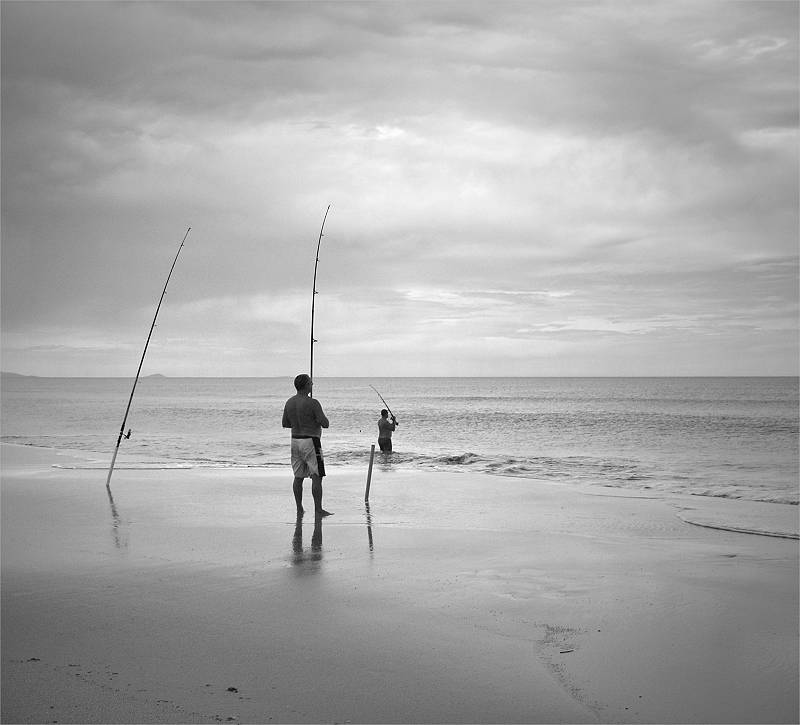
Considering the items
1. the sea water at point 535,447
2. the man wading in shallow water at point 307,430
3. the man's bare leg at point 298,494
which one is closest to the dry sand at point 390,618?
the man's bare leg at point 298,494

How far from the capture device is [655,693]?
3.99 metres

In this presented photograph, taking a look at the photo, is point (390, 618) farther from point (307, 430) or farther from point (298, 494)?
point (298, 494)

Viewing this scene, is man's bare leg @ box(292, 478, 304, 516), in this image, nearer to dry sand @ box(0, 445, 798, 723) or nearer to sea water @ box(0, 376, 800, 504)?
dry sand @ box(0, 445, 798, 723)

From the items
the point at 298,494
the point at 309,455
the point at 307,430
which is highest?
the point at 307,430

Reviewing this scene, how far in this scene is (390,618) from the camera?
506 cm

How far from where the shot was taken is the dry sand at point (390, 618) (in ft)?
12.5

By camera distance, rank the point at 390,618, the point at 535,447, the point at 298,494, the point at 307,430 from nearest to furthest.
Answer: the point at 390,618, the point at 307,430, the point at 298,494, the point at 535,447

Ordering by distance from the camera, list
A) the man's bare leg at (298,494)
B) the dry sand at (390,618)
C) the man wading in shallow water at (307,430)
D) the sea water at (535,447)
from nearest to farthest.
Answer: the dry sand at (390,618) < the man wading in shallow water at (307,430) < the man's bare leg at (298,494) < the sea water at (535,447)

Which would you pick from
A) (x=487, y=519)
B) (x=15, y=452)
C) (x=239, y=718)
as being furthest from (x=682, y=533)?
(x=15, y=452)

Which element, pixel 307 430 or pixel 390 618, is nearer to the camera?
pixel 390 618

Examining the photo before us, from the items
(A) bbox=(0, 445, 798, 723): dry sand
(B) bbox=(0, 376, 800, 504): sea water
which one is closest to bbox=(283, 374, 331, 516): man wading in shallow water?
(A) bbox=(0, 445, 798, 723): dry sand

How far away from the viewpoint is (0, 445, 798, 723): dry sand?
12.5 feet

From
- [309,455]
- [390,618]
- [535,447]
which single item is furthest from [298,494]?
[535,447]

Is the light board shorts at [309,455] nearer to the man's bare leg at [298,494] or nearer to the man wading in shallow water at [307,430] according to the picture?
the man wading in shallow water at [307,430]
